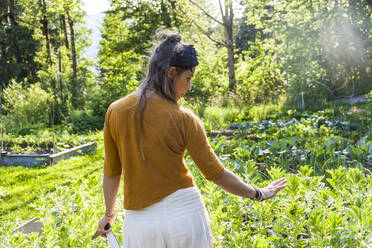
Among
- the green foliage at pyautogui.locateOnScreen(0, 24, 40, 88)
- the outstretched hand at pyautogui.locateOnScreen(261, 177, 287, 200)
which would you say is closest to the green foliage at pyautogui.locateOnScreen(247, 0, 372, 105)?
the outstretched hand at pyautogui.locateOnScreen(261, 177, 287, 200)

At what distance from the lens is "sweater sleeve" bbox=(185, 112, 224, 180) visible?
1.42m

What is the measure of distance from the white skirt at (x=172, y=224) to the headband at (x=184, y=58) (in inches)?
22.9

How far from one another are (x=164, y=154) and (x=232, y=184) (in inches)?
15.3

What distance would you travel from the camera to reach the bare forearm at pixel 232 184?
5.08 feet

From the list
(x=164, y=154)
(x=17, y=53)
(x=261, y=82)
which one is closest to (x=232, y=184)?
(x=164, y=154)

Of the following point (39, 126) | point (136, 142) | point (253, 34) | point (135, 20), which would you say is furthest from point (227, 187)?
point (253, 34)

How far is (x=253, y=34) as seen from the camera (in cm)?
2883

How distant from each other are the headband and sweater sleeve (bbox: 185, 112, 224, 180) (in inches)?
8.9

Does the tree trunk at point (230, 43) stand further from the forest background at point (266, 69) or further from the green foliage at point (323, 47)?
the green foliage at point (323, 47)

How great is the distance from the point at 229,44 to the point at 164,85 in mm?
11919

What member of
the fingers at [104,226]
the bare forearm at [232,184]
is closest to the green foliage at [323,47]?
the bare forearm at [232,184]

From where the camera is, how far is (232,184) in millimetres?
1581

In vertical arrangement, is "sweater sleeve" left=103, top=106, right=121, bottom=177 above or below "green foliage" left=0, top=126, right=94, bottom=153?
above

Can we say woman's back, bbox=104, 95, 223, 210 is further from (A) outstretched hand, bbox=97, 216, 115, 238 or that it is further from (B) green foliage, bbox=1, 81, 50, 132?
(B) green foliage, bbox=1, 81, 50, 132
